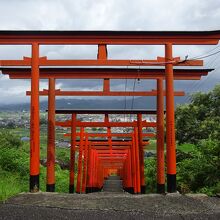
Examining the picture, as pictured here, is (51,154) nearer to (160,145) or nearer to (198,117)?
→ (160,145)

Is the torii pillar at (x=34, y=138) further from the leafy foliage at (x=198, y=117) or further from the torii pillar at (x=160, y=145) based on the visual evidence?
the leafy foliage at (x=198, y=117)

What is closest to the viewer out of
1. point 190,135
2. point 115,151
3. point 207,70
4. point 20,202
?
point 20,202

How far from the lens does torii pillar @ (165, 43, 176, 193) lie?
1008 cm

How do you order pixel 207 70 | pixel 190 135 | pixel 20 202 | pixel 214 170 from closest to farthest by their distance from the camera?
1. pixel 20 202
2. pixel 214 170
3. pixel 207 70
4. pixel 190 135

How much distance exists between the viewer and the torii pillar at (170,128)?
10.1m

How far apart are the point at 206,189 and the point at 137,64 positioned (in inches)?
153

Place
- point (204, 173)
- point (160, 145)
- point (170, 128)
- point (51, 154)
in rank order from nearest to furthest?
point (170, 128)
point (160, 145)
point (204, 173)
point (51, 154)

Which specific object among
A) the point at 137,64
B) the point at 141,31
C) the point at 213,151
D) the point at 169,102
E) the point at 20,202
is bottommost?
the point at 20,202

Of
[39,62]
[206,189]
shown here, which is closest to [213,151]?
[206,189]

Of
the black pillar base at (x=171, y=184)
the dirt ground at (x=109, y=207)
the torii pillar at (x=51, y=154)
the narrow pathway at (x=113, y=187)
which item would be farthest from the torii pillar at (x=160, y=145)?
the narrow pathway at (x=113, y=187)

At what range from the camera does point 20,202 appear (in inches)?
316

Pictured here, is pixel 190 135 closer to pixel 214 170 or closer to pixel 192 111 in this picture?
pixel 192 111

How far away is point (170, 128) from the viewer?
33.5 feet

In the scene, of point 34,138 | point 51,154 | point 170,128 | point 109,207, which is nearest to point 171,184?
point 170,128
